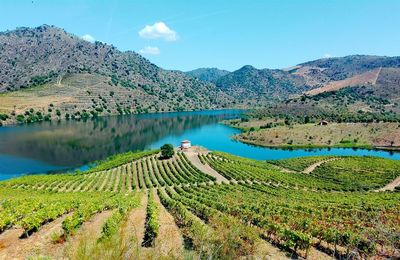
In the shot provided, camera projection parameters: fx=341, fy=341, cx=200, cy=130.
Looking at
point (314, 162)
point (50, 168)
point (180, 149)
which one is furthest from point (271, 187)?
point (50, 168)

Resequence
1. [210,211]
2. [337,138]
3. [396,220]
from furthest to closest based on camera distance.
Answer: [337,138]
[210,211]
[396,220]

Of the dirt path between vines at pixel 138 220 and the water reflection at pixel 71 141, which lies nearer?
the dirt path between vines at pixel 138 220

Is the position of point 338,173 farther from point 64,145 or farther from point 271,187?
point 64,145

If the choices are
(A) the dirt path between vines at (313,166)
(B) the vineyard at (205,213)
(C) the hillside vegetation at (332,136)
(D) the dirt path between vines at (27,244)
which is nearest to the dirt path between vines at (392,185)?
(B) the vineyard at (205,213)

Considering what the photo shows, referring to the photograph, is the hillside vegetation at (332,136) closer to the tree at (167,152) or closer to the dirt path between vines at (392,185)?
the tree at (167,152)

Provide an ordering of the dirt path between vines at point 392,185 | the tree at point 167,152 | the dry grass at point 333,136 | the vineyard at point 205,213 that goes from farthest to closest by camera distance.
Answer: the dry grass at point 333,136, the tree at point 167,152, the dirt path between vines at point 392,185, the vineyard at point 205,213

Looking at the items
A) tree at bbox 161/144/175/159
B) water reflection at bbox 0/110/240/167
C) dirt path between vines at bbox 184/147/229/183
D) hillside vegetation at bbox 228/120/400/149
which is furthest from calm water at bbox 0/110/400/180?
tree at bbox 161/144/175/159

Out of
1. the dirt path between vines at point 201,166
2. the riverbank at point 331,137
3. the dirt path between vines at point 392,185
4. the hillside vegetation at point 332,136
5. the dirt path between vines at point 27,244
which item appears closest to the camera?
the dirt path between vines at point 27,244
